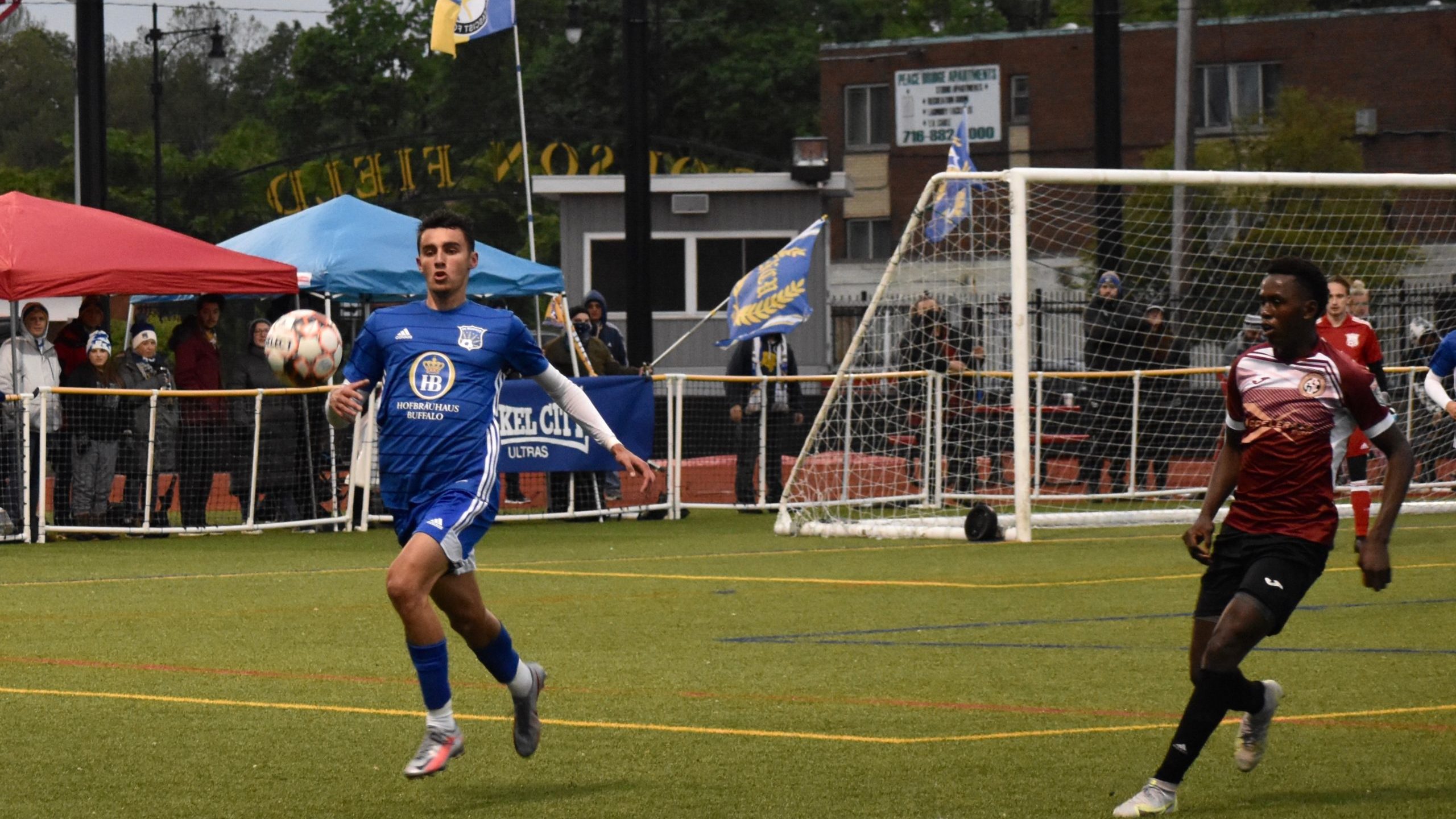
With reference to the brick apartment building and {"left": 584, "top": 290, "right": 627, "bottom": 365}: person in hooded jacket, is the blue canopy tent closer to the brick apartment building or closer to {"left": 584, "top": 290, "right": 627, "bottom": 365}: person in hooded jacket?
{"left": 584, "top": 290, "right": 627, "bottom": 365}: person in hooded jacket

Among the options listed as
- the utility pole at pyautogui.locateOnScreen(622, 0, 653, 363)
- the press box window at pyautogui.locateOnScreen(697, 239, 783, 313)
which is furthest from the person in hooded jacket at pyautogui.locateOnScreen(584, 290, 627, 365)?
the press box window at pyautogui.locateOnScreen(697, 239, 783, 313)

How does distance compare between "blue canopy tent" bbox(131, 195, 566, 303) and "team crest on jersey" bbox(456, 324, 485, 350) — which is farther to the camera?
"blue canopy tent" bbox(131, 195, 566, 303)

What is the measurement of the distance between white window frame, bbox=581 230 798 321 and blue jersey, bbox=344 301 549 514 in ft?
91.3

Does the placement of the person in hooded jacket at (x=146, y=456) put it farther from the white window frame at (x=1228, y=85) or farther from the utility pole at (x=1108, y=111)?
the white window frame at (x=1228, y=85)

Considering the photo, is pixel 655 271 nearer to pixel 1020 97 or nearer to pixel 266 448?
pixel 266 448

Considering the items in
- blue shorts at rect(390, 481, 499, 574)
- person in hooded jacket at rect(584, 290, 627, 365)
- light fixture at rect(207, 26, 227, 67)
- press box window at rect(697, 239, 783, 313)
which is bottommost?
blue shorts at rect(390, 481, 499, 574)

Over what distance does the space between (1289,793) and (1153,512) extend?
10.7m

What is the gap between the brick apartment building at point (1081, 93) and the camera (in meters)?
47.3

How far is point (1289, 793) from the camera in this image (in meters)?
6.60

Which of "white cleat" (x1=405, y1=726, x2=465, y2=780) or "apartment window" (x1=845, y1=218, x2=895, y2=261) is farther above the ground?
"apartment window" (x1=845, y1=218, x2=895, y2=261)

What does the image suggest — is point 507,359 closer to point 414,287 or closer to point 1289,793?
point 1289,793

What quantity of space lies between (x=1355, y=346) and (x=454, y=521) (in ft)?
29.7

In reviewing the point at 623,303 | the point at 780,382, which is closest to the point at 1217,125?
the point at 623,303

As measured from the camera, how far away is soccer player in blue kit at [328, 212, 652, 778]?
23.0 ft
